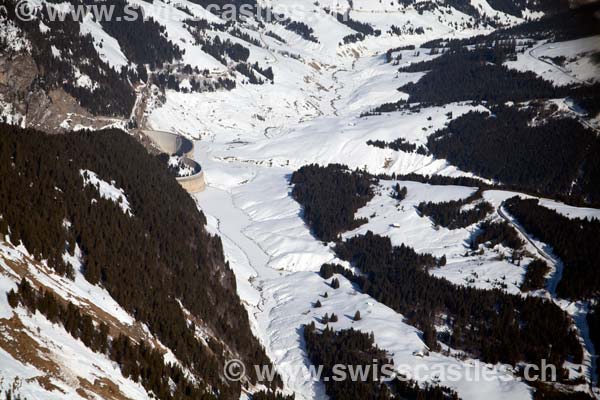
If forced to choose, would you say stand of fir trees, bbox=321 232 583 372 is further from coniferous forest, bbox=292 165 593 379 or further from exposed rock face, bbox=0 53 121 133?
exposed rock face, bbox=0 53 121 133

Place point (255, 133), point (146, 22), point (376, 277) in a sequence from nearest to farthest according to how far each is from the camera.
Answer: point (376, 277) < point (255, 133) < point (146, 22)

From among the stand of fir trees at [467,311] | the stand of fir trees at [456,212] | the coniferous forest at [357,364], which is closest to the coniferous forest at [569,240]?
the stand of fir trees at [456,212]

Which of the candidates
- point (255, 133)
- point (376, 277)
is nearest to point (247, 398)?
point (376, 277)

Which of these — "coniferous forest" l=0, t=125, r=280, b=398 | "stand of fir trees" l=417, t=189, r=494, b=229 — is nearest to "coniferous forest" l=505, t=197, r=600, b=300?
"stand of fir trees" l=417, t=189, r=494, b=229

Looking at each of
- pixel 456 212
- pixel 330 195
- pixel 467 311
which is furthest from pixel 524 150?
pixel 467 311

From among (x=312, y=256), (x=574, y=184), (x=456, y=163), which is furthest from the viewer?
(x=456, y=163)

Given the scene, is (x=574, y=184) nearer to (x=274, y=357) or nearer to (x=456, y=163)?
(x=456, y=163)
